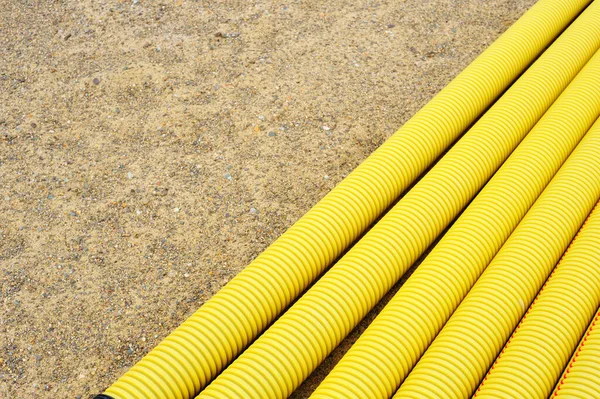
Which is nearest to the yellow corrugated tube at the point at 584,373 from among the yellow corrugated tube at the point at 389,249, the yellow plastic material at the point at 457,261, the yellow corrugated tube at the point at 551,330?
the yellow corrugated tube at the point at 551,330

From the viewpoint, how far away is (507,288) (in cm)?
259

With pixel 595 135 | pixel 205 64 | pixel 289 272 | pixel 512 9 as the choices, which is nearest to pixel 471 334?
pixel 289 272

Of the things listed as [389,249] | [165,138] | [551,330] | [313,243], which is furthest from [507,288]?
[165,138]

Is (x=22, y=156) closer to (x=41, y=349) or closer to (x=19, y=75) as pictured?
(x=19, y=75)

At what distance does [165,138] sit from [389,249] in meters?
2.11

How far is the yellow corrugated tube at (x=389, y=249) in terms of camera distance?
2398 millimetres

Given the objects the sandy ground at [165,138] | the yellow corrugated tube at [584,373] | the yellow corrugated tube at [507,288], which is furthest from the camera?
the sandy ground at [165,138]

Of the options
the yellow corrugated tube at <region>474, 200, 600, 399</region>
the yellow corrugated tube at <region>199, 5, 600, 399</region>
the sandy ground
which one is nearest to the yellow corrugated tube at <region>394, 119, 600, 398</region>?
the yellow corrugated tube at <region>474, 200, 600, 399</region>

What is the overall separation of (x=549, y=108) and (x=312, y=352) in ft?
8.06

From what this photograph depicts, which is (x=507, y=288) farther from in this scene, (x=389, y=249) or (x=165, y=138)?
(x=165, y=138)

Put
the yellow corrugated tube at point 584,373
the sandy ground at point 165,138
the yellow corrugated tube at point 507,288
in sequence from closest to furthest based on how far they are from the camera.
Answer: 1. the yellow corrugated tube at point 584,373
2. the yellow corrugated tube at point 507,288
3. the sandy ground at point 165,138

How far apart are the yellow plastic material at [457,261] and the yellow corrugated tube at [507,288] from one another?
6 cm

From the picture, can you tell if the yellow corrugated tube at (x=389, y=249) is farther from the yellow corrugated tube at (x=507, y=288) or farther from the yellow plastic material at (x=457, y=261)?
the yellow corrugated tube at (x=507, y=288)

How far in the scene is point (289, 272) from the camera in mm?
2730
